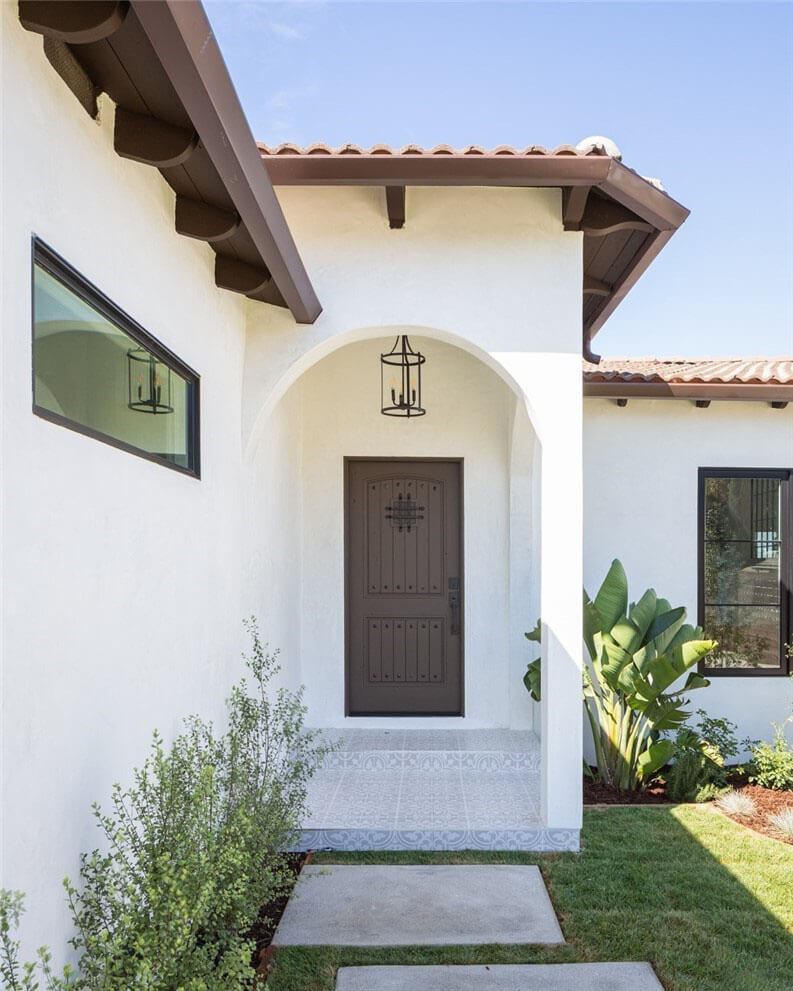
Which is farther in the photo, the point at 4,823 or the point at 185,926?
the point at 185,926

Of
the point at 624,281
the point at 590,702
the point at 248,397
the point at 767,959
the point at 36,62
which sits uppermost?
the point at 624,281

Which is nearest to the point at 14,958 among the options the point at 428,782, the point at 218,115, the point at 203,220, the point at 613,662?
the point at 218,115

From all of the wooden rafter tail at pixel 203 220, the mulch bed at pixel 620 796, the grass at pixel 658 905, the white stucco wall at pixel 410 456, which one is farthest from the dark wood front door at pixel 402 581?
the wooden rafter tail at pixel 203 220

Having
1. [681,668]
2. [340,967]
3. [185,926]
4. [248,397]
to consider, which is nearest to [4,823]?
[185,926]

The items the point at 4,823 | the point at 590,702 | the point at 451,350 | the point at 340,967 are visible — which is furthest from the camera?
the point at 451,350

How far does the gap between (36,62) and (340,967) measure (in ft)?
13.9

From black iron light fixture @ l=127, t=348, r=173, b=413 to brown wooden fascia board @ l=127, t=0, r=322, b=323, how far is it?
2.80ft

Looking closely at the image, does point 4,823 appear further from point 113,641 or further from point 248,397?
point 248,397

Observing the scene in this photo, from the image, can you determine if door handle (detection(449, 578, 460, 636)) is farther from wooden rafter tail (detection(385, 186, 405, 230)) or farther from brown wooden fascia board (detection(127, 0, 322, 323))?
brown wooden fascia board (detection(127, 0, 322, 323))

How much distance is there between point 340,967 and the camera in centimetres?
421

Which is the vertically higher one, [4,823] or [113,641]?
[113,641]

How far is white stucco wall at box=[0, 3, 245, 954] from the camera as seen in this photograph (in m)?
2.57

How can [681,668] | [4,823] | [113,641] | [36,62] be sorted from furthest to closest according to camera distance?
[681,668] < [113,641] < [36,62] < [4,823]

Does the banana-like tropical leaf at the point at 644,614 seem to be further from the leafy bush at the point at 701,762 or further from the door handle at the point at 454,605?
the door handle at the point at 454,605
